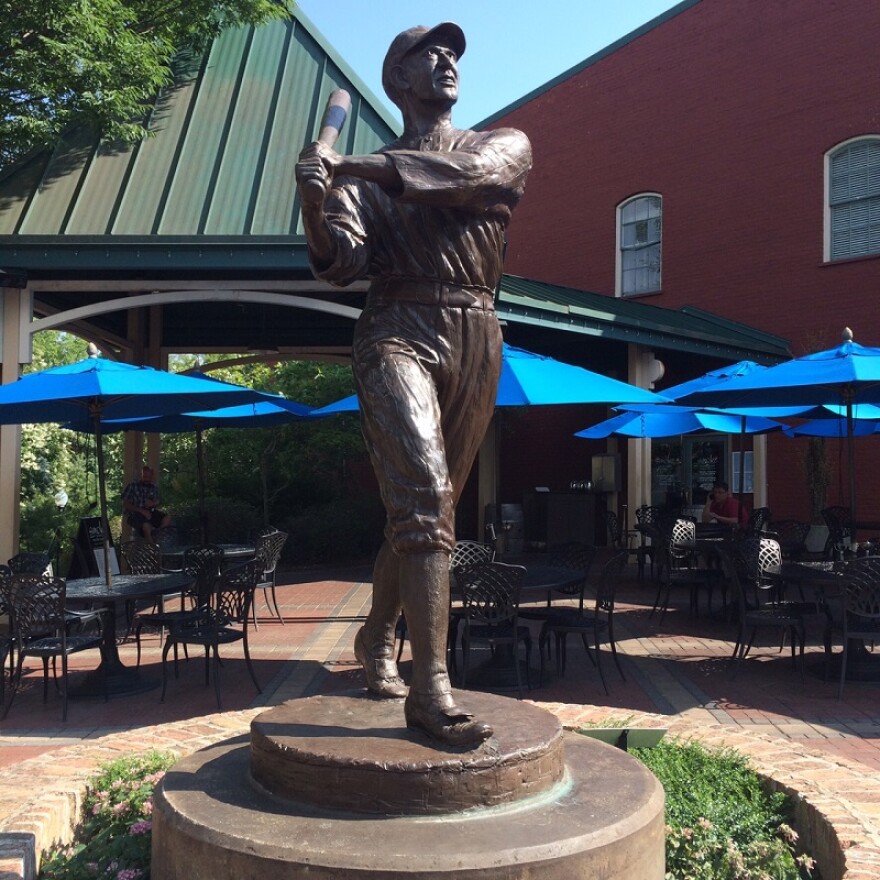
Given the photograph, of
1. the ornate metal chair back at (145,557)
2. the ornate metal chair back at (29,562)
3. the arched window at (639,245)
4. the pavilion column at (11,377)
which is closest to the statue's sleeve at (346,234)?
the ornate metal chair back at (29,562)

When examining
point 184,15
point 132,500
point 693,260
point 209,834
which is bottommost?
point 209,834

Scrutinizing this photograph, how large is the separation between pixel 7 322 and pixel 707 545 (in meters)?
7.59

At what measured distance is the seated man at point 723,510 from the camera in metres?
12.4

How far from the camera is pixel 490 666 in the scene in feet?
23.1

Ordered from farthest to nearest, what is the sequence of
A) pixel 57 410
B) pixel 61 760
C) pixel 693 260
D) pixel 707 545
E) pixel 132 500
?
pixel 693 260, pixel 132 500, pixel 707 545, pixel 57 410, pixel 61 760

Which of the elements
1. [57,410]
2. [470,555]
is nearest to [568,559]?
[470,555]

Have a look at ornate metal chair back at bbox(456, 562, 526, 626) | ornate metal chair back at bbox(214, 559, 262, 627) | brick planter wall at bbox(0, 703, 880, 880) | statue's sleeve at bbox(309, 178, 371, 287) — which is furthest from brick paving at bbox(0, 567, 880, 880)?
statue's sleeve at bbox(309, 178, 371, 287)

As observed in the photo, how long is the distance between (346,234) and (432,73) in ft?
2.18

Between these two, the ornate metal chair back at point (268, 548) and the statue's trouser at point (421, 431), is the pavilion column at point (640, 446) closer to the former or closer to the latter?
the ornate metal chair back at point (268, 548)

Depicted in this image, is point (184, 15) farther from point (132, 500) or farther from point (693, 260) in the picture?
point (693, 260)

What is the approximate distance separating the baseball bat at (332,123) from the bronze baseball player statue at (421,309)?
15mm

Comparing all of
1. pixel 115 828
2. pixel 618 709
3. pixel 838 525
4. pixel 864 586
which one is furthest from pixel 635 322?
pixel 115 828

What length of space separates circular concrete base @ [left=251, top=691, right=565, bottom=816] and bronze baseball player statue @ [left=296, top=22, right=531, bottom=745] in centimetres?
10

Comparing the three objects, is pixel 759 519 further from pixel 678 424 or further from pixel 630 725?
pixel 630 725
